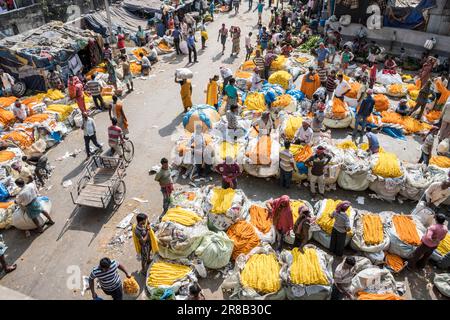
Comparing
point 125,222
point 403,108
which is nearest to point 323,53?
point 403,108

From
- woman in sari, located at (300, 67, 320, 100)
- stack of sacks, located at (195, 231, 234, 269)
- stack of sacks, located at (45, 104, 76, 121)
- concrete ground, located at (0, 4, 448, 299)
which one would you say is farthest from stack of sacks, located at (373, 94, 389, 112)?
stack of sacks, located at (45, 104, 76, 121)

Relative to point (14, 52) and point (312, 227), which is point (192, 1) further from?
point (312, 227)

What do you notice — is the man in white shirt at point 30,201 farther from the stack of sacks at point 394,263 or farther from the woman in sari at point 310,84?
the woman in sari at point 310,84

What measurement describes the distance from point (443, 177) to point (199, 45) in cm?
1515

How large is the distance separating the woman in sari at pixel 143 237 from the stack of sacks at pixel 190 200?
121 cm

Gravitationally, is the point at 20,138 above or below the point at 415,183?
below

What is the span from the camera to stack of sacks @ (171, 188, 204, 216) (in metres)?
7.38

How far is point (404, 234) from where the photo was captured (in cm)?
670

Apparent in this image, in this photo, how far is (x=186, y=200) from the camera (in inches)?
298

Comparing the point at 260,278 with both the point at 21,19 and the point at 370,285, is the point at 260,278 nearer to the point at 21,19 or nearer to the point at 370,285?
the point at 370,285

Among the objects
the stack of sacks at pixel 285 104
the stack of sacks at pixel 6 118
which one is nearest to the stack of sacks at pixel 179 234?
the stack of sacks at pixel 285 104

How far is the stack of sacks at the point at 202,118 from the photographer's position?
1040 centimetres

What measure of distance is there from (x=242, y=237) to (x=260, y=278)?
109cm
